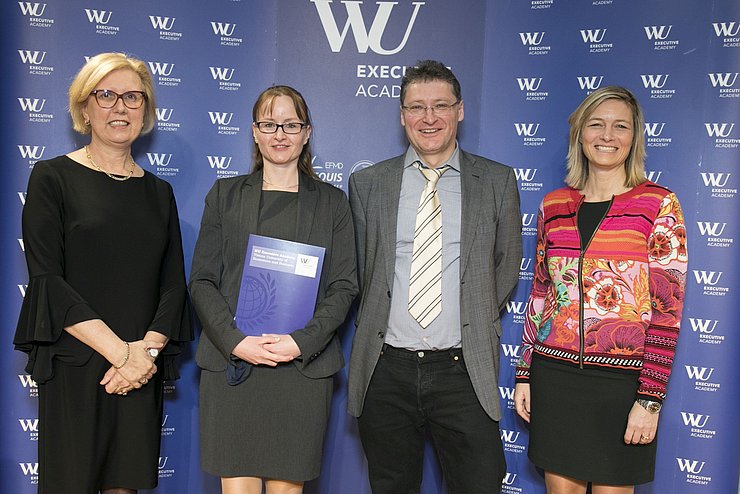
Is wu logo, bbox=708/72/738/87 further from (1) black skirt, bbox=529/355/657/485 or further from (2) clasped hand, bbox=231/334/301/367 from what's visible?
(2) clasped hand, bbox=231/334/301/367

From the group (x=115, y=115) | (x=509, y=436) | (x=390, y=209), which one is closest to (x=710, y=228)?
(x=509, y=436)

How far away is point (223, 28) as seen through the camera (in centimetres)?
304

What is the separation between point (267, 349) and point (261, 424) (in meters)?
0.33

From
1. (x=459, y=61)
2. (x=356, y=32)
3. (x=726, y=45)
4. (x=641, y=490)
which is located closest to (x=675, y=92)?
(x=726, y=45)

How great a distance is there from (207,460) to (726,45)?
309cm

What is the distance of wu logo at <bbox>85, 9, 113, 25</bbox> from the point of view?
9.70ft

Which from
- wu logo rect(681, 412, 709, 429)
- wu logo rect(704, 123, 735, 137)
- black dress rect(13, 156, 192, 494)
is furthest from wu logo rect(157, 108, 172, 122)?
wu logo rect(681, 412, 709, 429)

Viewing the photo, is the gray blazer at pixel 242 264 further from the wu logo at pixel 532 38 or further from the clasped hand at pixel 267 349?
the wu logo at pixel 532 38

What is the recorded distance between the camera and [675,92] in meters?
2.87

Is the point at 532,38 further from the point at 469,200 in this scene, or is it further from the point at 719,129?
the point at 469,200

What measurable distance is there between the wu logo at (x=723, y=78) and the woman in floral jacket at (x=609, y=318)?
768 mm

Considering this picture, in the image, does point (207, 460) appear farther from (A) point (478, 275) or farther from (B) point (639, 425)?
(B) point (639, 425)

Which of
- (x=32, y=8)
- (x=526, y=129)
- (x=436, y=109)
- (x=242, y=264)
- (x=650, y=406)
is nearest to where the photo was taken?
(x=650, y=406)

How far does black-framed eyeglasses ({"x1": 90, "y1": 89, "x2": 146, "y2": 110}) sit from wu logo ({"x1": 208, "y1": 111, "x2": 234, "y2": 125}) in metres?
0.64
